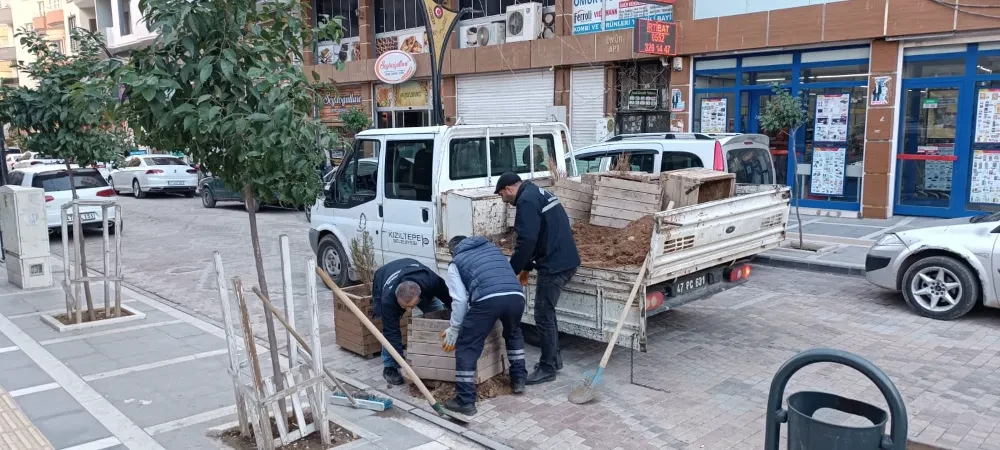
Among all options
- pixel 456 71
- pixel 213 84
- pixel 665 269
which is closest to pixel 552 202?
pixel 665 269

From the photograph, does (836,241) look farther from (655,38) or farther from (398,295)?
(398,295)

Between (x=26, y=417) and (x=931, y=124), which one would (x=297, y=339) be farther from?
(x=931, y=124)

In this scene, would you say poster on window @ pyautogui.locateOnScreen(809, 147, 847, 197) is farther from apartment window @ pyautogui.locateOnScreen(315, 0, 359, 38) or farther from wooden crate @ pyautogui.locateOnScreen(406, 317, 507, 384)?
apartment window @ pyautogui.locateOnScreen(315, 0, 359, 38)

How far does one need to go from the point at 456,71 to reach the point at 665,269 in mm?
16799

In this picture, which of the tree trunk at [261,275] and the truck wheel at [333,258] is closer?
the tree trunk at [261,275]

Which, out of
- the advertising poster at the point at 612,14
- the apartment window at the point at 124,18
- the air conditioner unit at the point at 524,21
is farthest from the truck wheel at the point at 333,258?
the apartment window at the point at 124,18

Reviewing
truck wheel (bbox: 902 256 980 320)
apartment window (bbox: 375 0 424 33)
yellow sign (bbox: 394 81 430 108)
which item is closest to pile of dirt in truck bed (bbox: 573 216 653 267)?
truck wheel (bbox: 902 256 980 320)

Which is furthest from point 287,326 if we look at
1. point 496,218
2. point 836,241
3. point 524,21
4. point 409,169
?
point 524,21

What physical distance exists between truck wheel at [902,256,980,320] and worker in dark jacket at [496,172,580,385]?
4.32 metres

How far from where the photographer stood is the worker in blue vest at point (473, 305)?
17.8 feet

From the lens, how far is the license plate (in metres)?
6.46

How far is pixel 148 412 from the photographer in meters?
5.64

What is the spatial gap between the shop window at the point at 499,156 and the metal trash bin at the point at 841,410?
484cm

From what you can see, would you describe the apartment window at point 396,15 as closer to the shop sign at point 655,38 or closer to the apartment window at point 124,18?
the shop sign at point 655,38
